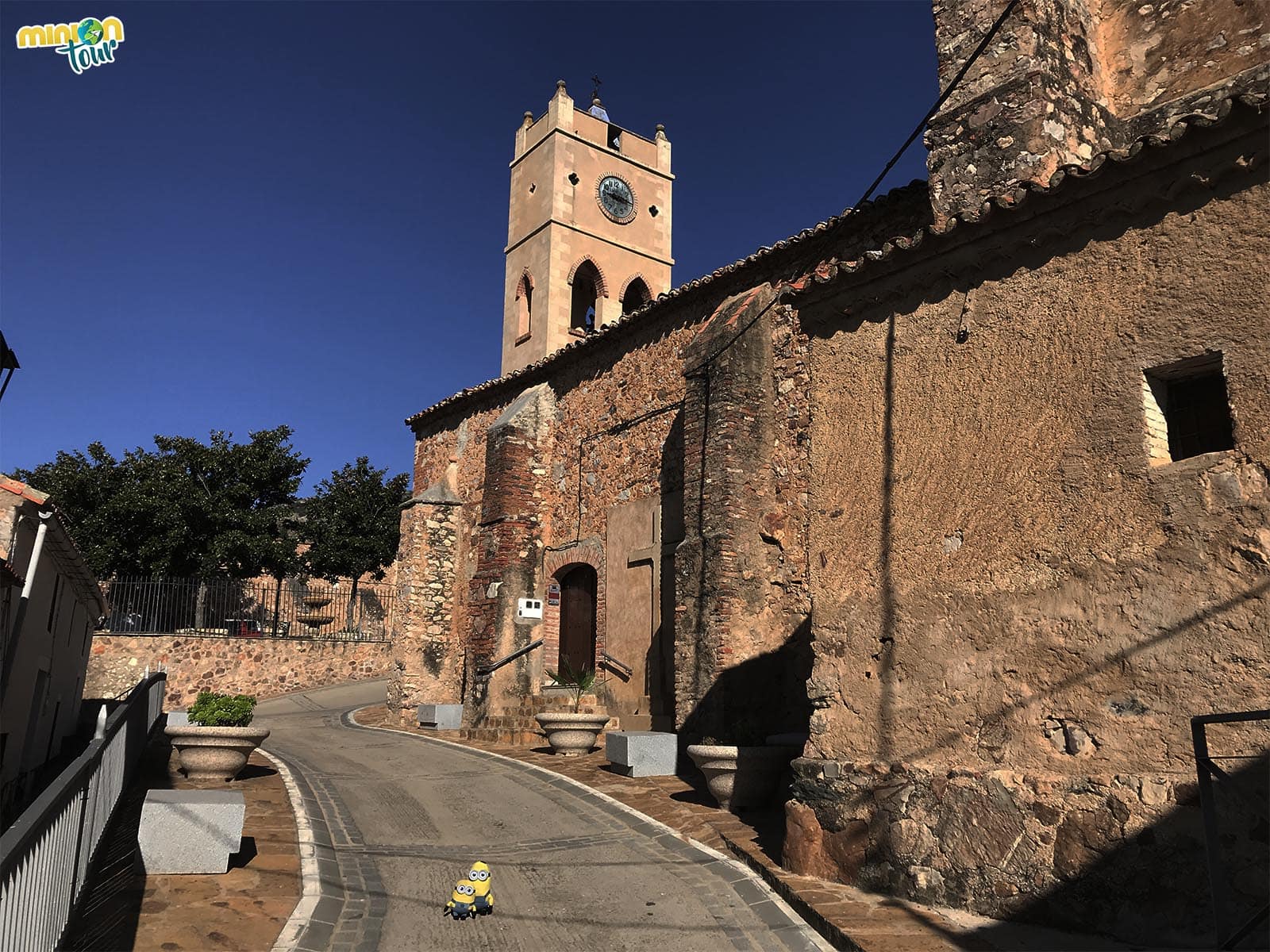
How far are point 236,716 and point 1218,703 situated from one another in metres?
8.43

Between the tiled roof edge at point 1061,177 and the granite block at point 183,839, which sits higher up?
the tiled roof edge at point 1061,177

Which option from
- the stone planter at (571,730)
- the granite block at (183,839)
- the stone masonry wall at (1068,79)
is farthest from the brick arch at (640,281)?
the granite block at (183,839)

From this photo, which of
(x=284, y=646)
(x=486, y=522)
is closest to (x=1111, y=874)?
(x=486, y=522)

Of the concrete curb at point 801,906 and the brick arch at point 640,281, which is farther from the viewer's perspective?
the brick arch at point 640,281

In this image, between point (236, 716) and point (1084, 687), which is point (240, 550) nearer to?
point (236, 716)

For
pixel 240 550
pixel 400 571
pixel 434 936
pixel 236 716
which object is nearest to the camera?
pixel 434 936

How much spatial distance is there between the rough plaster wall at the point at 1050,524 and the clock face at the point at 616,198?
860 inches

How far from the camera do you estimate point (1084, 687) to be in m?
5.10

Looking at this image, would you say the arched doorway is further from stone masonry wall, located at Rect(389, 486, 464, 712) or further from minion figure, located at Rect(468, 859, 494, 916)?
minion figure, located at Rect(468, 859, 494, 916)

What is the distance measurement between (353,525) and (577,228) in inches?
542

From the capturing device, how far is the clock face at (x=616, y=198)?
27331 mm

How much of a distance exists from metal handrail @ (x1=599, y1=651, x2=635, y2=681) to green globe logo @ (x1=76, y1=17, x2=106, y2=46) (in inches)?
400

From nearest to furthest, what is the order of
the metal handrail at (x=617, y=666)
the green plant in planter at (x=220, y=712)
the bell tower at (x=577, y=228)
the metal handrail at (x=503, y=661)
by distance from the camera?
the green plant in planter at (x=220, y=712), the metal handrail at (x=617, y=666), the metal handrail at (x=503, y=661), the bell tower at (x=577, y=228)

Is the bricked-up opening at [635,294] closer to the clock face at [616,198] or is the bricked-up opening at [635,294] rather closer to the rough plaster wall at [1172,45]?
the clock face at [616,198]
